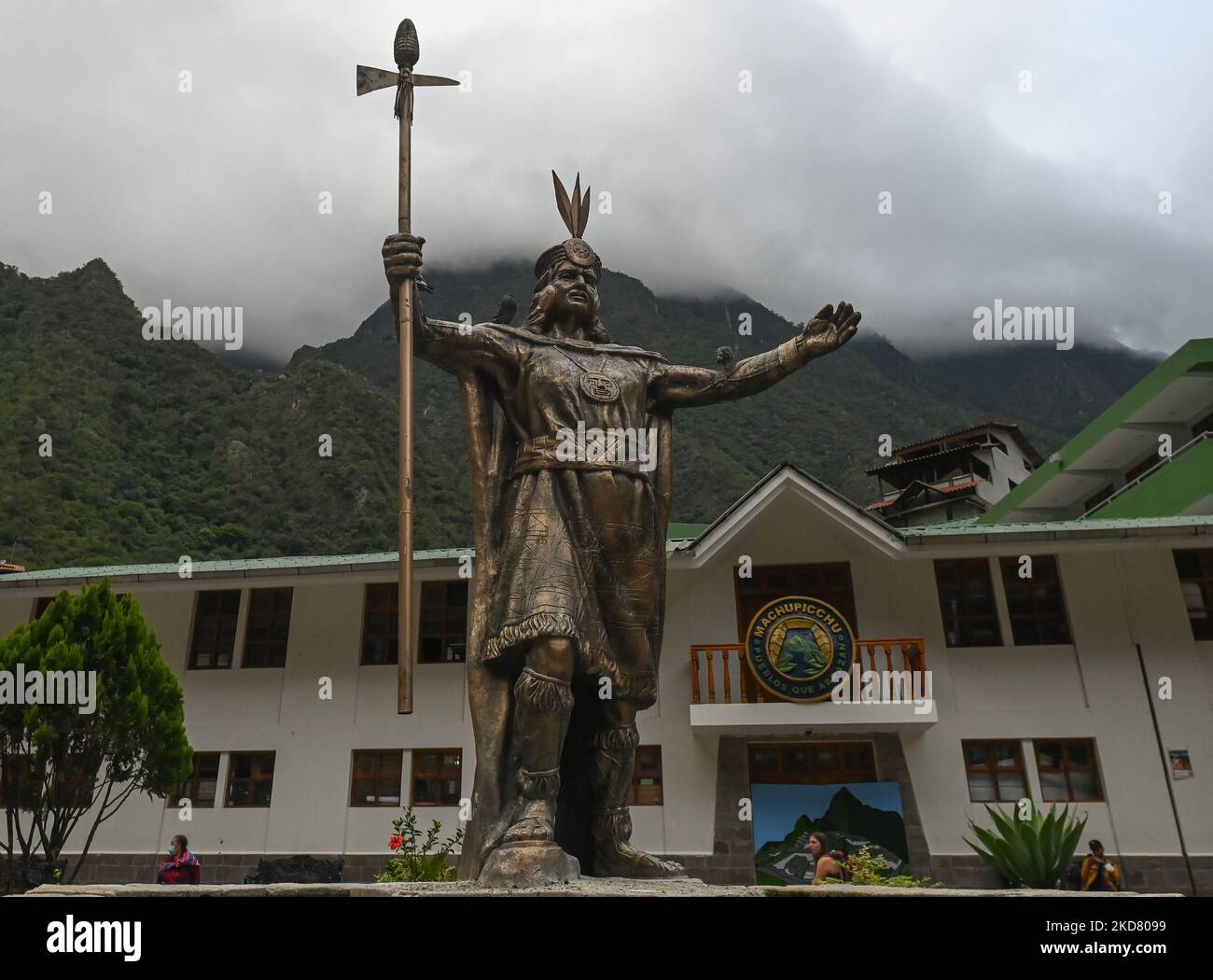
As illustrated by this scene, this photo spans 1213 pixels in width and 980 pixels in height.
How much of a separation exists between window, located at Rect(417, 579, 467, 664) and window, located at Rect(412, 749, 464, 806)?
58.4 inches

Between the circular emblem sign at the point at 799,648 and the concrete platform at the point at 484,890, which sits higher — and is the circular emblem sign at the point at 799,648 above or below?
above

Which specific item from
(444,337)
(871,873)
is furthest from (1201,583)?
(444,337)

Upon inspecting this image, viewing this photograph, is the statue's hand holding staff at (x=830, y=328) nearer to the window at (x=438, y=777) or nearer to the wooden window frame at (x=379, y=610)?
the window at (x=438, y=777)

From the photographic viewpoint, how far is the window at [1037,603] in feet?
48.6

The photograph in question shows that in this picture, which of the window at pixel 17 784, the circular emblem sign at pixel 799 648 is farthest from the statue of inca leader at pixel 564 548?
→ the circular emblem sign at pixel 799 648

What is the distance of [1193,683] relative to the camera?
14.2m

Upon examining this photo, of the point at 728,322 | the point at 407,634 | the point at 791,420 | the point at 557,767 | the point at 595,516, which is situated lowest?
the point at 557,767

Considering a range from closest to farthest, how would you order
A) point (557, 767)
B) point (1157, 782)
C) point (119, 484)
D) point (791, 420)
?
point (557, 767), point (1157, 782), point (119, 484), point (791, 420)

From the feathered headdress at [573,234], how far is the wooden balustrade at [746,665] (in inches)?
379

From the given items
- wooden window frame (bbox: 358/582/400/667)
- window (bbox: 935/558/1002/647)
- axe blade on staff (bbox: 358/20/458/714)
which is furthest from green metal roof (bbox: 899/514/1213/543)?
axe blade on staff (bbox: 358/20/458/714)

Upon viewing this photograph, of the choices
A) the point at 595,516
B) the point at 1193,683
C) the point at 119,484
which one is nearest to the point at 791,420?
the point at 119,484

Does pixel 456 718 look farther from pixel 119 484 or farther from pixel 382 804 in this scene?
pixel 119 484
